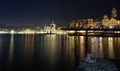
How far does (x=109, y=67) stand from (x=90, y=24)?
164537 mm

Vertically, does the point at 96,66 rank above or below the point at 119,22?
below

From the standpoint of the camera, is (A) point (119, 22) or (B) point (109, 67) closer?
(B) point (109, 67)

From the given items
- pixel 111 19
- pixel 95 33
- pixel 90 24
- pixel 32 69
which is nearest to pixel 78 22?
pixel 90 24

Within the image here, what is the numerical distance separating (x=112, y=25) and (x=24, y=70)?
15068 centimetres

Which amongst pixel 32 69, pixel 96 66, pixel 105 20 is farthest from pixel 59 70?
pixel 105 20

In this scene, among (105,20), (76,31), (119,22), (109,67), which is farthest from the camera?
(105,20)

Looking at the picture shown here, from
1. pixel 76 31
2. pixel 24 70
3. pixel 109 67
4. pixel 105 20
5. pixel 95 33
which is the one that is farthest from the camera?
pixel 105 20

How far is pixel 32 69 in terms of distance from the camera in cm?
2697

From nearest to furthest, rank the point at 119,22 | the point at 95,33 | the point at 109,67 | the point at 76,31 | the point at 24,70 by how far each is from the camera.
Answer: the point at 109,67 → the point at 24,70 → the point at 95,33 → the point at 76,31 → the point at 119,22

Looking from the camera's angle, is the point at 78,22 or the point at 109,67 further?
the point at 78,22

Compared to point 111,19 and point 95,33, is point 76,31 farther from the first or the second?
point 111,19

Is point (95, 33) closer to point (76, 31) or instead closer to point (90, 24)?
point (76, 31)

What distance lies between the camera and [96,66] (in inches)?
869

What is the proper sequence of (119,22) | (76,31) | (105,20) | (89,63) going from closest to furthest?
(89,63)
(76,31)
(119,22)
(105,20)
